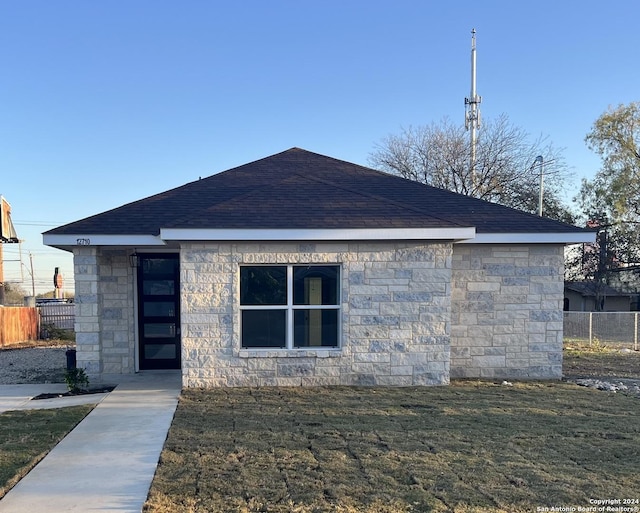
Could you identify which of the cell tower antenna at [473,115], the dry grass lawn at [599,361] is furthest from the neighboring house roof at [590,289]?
the dry grass lawn at [599,361]

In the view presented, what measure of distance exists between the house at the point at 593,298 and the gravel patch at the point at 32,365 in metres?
33.3

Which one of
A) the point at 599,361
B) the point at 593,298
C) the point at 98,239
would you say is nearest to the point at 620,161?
the point at 593,298

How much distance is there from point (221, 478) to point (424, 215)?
614 cm

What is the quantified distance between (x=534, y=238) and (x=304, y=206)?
4476mm

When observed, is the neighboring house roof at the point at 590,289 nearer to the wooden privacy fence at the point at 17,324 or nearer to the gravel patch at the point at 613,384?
the gravel patch at the point at 613,384

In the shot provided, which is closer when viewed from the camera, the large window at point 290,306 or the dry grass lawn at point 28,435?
the dry grass lawn at point 28,435

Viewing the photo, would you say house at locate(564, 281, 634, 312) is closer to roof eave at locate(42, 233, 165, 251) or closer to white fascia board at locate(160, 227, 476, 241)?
white fascia board at locate(160, 227, 476, 241)

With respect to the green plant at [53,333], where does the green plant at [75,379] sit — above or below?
above

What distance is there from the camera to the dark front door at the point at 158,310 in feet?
36.4

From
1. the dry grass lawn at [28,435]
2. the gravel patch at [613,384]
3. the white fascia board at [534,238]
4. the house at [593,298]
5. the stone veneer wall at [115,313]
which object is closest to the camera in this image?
the dry grass lawn at [28,435]

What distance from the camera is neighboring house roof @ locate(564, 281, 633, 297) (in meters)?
36.0

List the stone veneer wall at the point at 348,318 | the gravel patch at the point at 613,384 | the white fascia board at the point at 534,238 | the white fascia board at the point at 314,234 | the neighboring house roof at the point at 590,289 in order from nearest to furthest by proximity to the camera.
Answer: the white fascia board at the point at 314,234 < the stone veneer wall at the point at 348,318 < the gravel patch at the point at 613,384 < the white fascia board at the point at 534,238 < the neighboring house roof at the point at 590,289

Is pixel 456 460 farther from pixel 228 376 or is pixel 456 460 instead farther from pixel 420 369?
pixel 228 376

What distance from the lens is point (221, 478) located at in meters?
4.85
